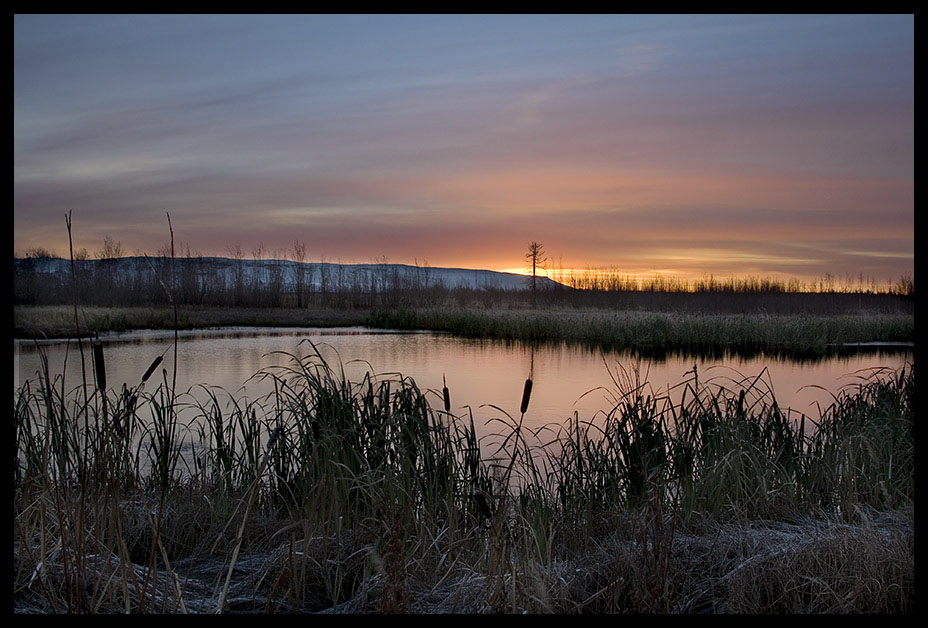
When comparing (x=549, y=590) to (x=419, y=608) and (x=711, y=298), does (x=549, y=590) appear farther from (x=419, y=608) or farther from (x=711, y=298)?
(x=711, y=298)

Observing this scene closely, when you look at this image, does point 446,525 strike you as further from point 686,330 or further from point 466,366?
point 686,330

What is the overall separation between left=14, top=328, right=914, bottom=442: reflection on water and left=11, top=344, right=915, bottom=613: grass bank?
3562mm

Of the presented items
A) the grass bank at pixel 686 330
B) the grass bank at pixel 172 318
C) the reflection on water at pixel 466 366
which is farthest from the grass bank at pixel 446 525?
the grass bank at pixel 686 330

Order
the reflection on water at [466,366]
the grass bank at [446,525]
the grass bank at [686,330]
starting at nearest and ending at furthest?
Result: the grass bank at [446,525] < the reflection on water at [466,366] < the grass bank at [686,330]

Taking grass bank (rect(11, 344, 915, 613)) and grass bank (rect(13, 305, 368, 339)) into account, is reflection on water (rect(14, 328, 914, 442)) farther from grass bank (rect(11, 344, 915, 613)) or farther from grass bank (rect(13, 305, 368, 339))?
grass bank (rect(11, 344, 915, 613))

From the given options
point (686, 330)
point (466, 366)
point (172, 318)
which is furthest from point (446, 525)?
point (172, 318)

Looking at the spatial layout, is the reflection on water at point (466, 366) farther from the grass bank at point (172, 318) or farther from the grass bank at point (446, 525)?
the grass bank at point (446, 525)

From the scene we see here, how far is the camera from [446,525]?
3221 millimetres

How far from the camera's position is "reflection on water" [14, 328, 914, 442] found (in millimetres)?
9195

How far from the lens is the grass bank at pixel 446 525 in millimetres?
2191

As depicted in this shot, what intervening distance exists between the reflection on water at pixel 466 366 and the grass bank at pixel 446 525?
356 centimetres

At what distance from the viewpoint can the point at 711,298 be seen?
25.6 metres
